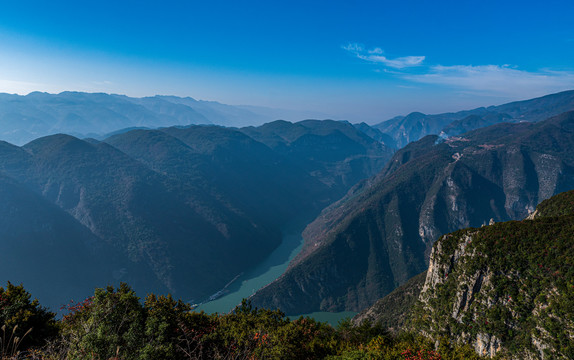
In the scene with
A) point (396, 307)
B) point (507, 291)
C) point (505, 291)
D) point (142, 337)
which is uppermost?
point (142, 337)

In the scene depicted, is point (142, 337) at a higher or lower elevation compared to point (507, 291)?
higher

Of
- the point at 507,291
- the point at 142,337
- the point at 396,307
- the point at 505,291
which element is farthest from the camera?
the point at 396,307

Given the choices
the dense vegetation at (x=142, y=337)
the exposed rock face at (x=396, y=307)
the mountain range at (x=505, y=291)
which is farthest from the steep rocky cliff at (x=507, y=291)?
the exposed rock face at (x=396, y=307)

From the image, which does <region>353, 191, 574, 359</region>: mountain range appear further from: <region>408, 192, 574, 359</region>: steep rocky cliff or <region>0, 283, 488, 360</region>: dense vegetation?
<region>0, 283, 488, 360</region>: dense vegetation

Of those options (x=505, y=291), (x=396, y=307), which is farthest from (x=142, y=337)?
(x=396, y=307)

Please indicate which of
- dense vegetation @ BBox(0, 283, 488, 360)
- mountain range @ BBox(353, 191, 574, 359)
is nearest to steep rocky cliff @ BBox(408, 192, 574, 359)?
mountain range @ BBox(353, 191, 574, 359)

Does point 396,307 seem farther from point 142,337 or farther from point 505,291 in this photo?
point 142,337
